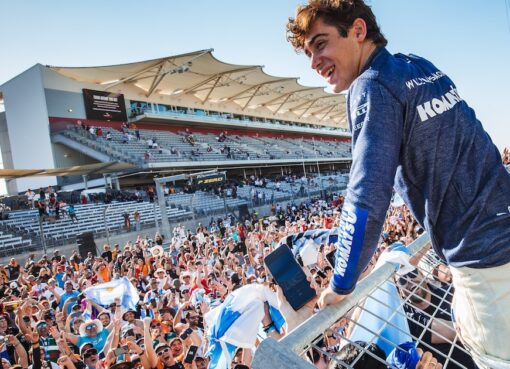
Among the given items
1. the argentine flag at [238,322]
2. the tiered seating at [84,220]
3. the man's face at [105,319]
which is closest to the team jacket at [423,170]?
the argentine flag at [238,322]

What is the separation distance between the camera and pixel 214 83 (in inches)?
1537

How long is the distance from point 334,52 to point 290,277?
820 mm

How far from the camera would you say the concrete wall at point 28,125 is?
2736cm

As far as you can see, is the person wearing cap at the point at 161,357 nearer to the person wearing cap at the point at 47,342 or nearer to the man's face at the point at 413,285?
the person wearing cap at the point at 47,342

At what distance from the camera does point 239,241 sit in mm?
14742

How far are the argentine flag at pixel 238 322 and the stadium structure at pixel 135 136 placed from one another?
13050mm

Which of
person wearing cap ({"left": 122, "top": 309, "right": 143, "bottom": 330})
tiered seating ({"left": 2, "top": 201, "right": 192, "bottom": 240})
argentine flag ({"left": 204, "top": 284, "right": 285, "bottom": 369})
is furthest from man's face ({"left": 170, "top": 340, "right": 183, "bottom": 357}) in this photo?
tiered seating ({"left": 2, "top": 201, "right": 192, "bottom": 240})

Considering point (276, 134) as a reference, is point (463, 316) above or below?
below

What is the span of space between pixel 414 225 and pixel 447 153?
721 cm

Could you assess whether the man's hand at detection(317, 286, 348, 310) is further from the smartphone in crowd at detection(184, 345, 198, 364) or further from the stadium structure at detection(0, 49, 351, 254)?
the stadium structure at detection(0, 49, 351, 254)

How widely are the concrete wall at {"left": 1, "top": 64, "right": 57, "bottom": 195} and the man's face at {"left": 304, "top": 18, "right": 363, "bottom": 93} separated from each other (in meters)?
29.5

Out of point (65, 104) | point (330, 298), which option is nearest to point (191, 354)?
point (330, 298)

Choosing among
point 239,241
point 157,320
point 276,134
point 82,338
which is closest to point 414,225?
point 157,320

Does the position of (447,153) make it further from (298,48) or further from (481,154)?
(298,48)
